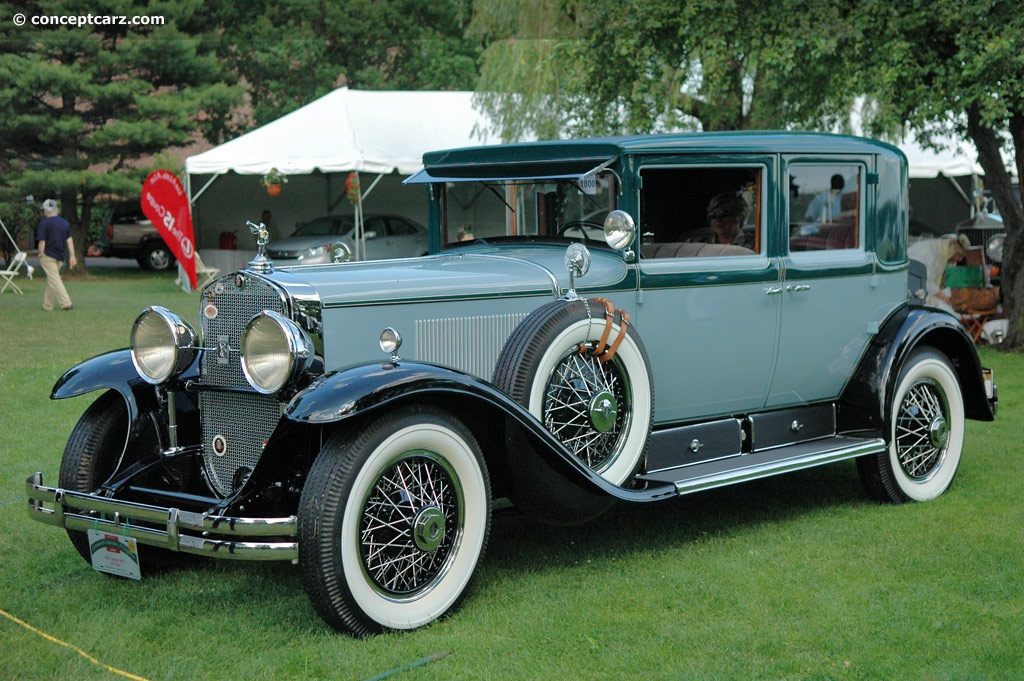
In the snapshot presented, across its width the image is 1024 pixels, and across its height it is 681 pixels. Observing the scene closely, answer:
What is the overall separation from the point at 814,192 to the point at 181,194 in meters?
10.2

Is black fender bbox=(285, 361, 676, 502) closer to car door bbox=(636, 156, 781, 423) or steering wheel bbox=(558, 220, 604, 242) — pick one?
car door bbox=(636, 156, 781, 423)

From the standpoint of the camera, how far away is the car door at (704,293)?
5129mm

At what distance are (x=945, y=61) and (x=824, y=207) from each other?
5.76 meters

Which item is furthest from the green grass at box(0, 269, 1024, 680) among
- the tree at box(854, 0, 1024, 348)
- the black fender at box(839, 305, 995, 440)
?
the tree at box(854, 0, 1024, 348)

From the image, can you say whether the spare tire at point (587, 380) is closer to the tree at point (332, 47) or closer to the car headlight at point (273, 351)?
the car headlight at point (273, 351)

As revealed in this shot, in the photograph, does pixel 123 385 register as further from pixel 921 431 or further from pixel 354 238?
pixel 354 238

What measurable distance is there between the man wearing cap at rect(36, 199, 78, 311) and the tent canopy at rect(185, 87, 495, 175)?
2553 millimetres

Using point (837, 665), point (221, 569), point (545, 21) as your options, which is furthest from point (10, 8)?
point (837, 665)

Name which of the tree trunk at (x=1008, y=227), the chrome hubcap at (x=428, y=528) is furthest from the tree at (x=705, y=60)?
the chrome hubcap at (x=428, y=528)

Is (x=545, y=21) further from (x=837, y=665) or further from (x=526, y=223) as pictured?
(x=837, y=665)

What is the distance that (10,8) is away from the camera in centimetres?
2377

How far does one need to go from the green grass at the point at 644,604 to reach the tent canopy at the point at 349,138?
44.2ft

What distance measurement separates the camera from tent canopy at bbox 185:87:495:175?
19.1 metres

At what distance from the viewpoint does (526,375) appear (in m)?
4.46
